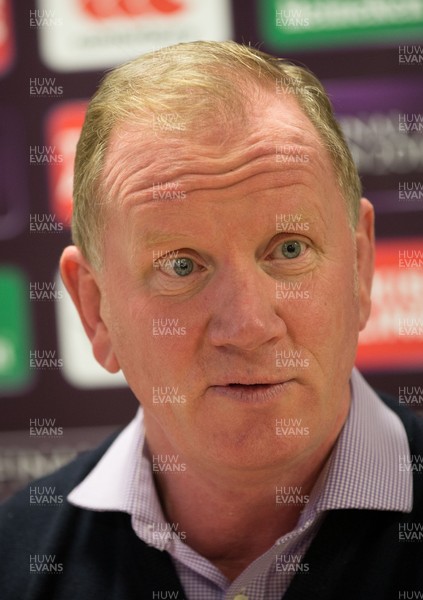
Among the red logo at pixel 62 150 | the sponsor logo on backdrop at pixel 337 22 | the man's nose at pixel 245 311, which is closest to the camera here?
the man's nose at pixel 245 311

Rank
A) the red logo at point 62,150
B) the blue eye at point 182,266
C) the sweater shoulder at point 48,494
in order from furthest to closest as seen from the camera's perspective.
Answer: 1. the red logo at point 62,150
2. the sweater shoulder at point 48,494
3. the blue eye at point 182,266

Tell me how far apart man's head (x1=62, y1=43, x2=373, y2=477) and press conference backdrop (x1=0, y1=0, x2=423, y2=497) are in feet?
3.26

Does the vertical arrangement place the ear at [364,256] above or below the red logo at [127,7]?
below

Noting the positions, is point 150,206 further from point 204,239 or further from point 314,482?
point 314,482

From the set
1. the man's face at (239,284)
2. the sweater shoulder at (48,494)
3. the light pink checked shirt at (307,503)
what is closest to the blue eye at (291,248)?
the man's face at (239,284)

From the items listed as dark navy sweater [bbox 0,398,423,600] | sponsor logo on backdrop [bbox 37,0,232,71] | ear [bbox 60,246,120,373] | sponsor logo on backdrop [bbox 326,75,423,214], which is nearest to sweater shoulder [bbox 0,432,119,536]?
dark navy sweater [bbox 0,398,423,600]

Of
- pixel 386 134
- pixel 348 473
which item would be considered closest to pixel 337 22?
pixel 386 134

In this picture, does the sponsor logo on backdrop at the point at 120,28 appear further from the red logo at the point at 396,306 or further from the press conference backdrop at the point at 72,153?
the red logo at the point at 396,306

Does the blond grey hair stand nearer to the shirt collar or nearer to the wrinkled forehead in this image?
the wrinkled forehead

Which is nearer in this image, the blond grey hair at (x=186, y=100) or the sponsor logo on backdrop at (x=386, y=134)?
the blond grey hair at (x=186, y=100)

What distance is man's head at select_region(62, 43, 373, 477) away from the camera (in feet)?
4.77

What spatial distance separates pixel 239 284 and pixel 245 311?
5 cm

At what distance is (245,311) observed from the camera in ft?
4.60

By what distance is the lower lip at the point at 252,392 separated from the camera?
1.44 metres
